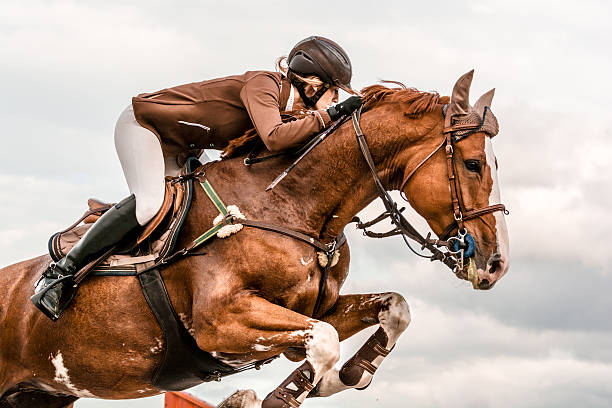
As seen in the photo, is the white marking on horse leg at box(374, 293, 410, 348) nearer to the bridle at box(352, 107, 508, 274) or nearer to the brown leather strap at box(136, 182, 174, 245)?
the bridle at box(352, 107, 508, 274)

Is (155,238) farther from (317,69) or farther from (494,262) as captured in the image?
(494,262)

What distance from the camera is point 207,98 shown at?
243 inches

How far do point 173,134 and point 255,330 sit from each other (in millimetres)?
1592

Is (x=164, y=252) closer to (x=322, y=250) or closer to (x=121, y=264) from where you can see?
(x=121, y=264)

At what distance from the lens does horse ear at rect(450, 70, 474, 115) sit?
591 centimetres

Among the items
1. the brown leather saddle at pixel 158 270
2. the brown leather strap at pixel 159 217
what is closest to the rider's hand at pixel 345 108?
the brown leather saddle at pixel 158 270

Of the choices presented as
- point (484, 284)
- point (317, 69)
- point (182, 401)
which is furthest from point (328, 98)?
point (182, 401)

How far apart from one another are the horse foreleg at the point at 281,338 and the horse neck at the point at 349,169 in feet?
2.30

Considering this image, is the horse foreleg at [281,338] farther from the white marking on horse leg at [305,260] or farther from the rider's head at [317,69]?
the rider's head at [317,69]

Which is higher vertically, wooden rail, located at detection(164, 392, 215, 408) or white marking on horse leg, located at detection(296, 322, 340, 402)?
white marking on horse leg, located at detection(296, 322, 340, 402)

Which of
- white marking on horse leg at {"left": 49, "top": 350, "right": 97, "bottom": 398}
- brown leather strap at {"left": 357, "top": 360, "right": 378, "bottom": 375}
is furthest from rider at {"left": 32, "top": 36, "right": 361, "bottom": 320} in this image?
brown leather strap at {"left": 357, "top": 360, "right": 378, "bottom": 375}

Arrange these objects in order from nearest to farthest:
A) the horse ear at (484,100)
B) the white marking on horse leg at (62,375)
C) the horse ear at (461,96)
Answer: the horse ear at (461,96)
the horse ear at (484,100)
the white marking on horse leg at (62,375)

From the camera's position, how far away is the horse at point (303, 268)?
5770 mm

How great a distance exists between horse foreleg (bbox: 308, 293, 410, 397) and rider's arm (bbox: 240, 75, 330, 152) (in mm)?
1351
